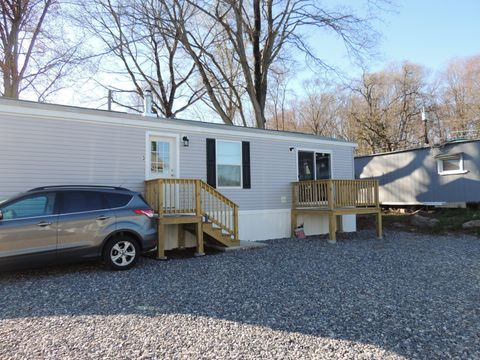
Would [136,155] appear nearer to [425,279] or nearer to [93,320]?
[93,320]

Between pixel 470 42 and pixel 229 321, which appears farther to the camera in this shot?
pixel 470 42

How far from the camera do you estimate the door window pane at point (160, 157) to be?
8891 mm

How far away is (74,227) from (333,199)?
21.7 ft

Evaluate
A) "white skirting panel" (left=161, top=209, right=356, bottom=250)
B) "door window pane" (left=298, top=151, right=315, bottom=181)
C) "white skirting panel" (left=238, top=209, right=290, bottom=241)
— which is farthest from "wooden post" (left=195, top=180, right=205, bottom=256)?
"door window pane" (left=298, top=151, right=315, bottom=181)

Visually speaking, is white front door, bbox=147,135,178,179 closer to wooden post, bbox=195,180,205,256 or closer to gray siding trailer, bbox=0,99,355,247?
gray siding trailer, bbox=0,99,355,247

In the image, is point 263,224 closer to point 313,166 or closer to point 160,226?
point 313,166

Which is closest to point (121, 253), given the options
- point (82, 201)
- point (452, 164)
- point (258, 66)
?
point (82, 201)

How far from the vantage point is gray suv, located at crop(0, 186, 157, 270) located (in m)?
5.71

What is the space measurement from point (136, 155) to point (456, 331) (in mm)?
6938

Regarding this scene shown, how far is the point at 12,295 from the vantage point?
16.5ft

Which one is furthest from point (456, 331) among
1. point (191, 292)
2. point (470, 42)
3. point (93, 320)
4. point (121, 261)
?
point (470, 42)

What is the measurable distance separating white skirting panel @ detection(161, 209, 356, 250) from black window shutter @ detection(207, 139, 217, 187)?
1.21 metres

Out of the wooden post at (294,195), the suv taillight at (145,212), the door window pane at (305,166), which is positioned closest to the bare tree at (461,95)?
the door window pane at (305,166)

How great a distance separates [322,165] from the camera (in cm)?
1187
